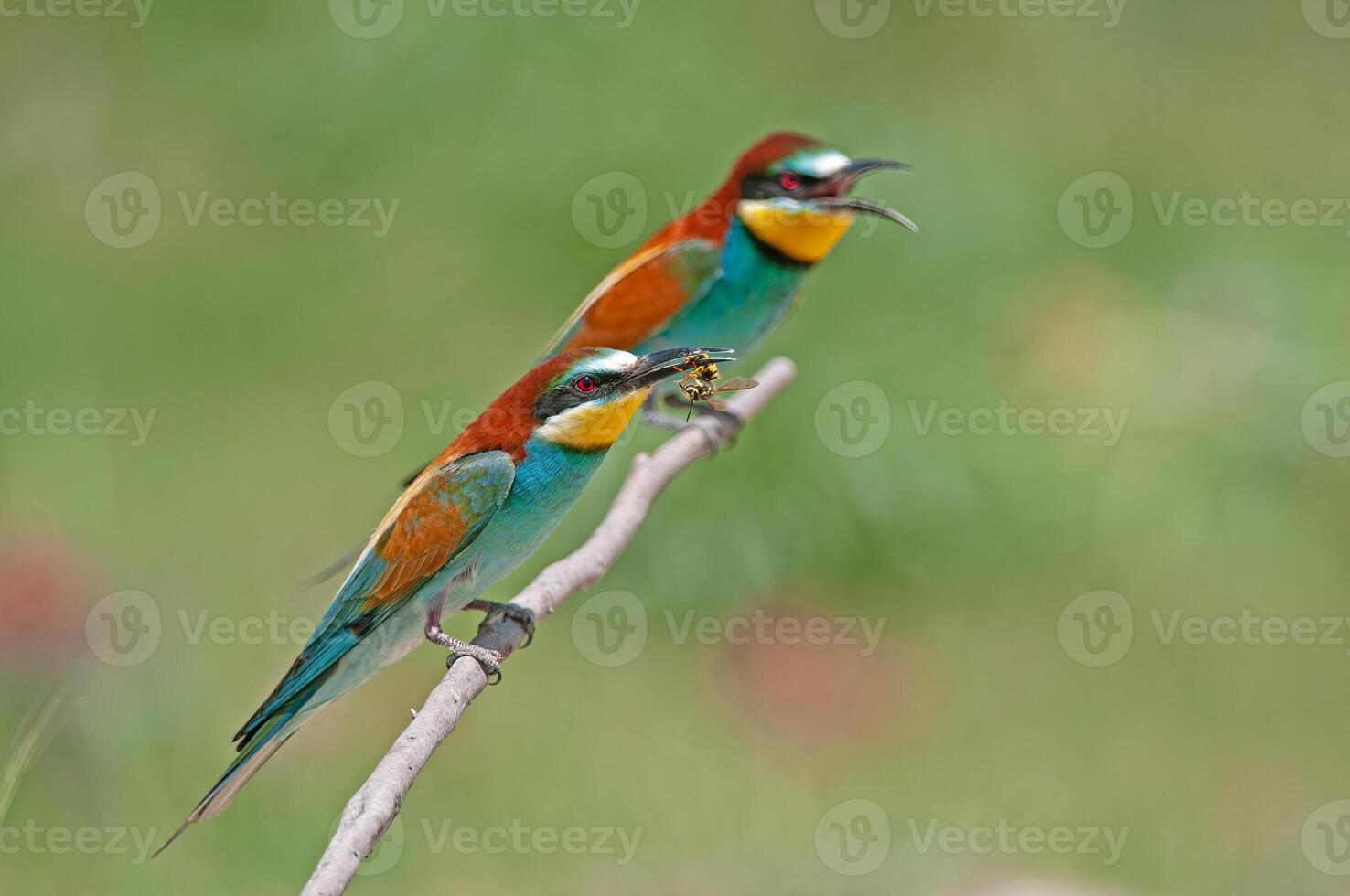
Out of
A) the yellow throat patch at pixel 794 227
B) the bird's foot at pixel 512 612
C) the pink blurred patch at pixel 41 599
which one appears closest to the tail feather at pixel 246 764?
the bird's foot at pixel 512 612

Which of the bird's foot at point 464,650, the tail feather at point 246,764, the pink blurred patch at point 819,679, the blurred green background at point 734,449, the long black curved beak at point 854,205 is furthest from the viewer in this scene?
the pink blurred patch at point 819,679

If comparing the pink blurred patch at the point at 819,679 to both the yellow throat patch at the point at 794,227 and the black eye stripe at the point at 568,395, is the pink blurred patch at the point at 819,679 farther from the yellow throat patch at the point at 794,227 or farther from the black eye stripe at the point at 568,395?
the black eye stripe at the point at 568,395

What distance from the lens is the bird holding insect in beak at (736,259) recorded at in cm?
239

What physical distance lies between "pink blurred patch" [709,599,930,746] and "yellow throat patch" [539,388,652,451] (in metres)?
1.90

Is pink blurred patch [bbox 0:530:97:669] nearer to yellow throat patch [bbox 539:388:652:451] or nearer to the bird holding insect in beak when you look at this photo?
the bird holding insect in beak

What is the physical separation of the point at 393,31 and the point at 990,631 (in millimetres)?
2473

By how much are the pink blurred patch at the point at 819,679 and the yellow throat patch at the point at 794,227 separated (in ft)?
4.14

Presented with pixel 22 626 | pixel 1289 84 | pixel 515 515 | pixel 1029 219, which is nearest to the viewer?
pixel 515 515

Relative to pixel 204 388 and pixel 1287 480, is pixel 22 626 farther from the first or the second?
pixel 1287 480

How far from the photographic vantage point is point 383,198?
4453 millimetres

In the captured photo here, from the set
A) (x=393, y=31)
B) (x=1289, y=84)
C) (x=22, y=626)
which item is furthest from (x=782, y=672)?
(x=1289, y=84)

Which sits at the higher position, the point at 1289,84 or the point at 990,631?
the point at 1289,84

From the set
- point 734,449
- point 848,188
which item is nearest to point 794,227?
point 848,188

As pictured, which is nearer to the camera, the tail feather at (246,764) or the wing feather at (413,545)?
the tail feather at (246,764)
